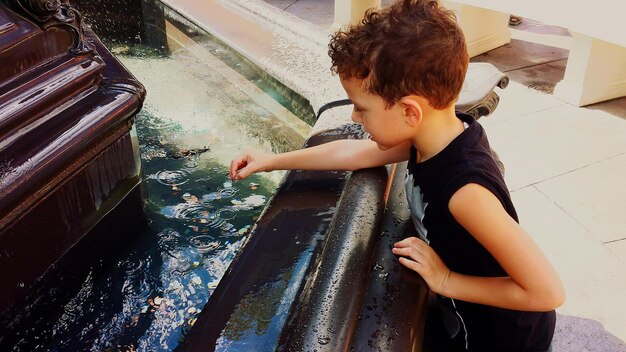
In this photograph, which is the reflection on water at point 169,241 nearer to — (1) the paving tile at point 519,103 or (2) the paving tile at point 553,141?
(2) the paving tile at point 553,141

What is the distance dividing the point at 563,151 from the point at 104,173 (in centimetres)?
293

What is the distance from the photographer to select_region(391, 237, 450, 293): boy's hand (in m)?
1.31

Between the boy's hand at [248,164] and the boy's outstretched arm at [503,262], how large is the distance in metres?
0.62

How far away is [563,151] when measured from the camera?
359cm

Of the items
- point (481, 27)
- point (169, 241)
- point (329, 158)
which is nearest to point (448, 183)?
point (329, 158)

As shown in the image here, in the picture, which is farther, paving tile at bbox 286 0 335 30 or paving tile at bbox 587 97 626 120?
paving tile at bbox 286 0 335 30

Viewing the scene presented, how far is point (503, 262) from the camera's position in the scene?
121 cm

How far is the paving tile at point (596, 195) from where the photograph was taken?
287 cm

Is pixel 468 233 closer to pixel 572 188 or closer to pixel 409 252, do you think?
pixel 409 252

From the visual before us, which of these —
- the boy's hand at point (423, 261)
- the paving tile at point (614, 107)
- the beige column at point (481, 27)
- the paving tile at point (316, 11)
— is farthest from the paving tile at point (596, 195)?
the paving tile at point (316, 11)

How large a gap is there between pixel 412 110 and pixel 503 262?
→ 392 millimetres

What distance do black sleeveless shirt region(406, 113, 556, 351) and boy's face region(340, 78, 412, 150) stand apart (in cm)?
10

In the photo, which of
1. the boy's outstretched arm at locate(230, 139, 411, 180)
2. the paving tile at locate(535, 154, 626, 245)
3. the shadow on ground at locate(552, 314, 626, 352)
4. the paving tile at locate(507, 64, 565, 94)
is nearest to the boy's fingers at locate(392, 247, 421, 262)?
the boy's outstretched arm at locate(230, 139, 411, 180)

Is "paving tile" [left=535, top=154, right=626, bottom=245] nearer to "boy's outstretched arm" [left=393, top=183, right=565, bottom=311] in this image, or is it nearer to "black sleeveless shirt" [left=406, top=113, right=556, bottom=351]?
"black sleeveless shirt" [left=406, top=113, right=556, bottom=351]
